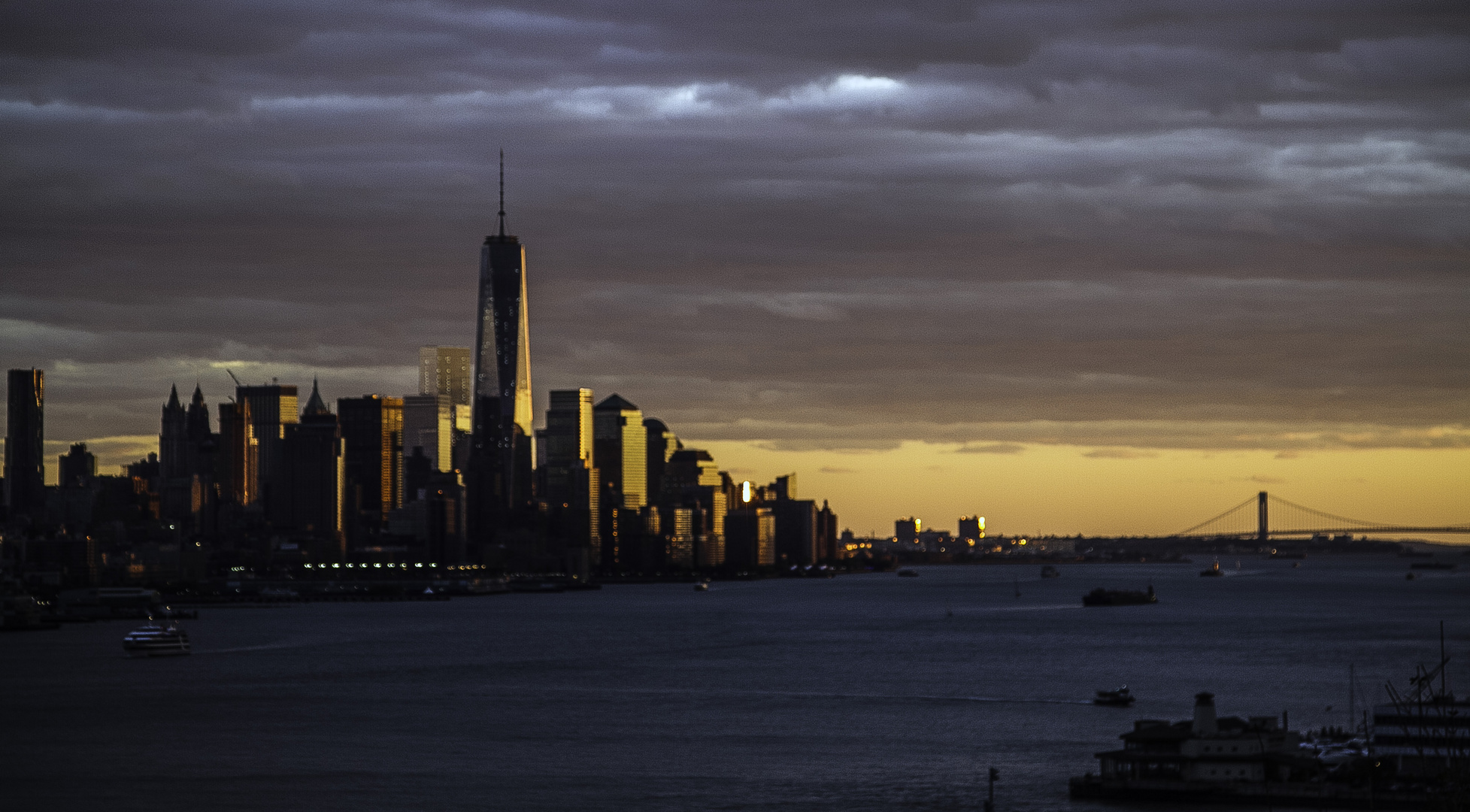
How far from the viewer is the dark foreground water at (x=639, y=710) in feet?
205

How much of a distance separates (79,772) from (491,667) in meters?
49.6

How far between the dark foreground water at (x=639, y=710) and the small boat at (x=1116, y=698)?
0.87 metres

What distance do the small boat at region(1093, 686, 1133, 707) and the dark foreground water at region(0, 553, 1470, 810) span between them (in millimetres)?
875

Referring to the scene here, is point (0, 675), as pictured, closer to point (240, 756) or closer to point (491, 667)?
point (491, 667)

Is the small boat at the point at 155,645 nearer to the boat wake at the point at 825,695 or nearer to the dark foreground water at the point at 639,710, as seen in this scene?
the dark foreground water at the point at 639,710

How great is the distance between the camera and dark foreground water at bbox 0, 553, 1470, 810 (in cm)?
6234

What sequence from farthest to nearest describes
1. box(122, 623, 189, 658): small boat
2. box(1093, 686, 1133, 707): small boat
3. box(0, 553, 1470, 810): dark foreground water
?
box(122, 623, 189, 658): small boat, box(1093, 686, 1133, 707): small boat, box(0, 553, 1470, 810): dark foreground water

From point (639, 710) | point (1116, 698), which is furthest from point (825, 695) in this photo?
point (1116, 698)

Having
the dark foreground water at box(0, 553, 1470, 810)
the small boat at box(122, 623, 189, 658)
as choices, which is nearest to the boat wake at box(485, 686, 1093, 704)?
the dark foreground water at box(0, 553, 1470, 810)

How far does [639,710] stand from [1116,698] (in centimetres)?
2253

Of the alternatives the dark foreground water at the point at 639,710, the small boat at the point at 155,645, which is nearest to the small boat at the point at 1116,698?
the dark foreground water at the point at 639,710

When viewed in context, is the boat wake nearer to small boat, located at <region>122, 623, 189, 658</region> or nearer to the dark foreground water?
the dark foreground water

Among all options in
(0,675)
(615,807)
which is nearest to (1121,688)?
(615,807)

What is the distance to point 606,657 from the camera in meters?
125
